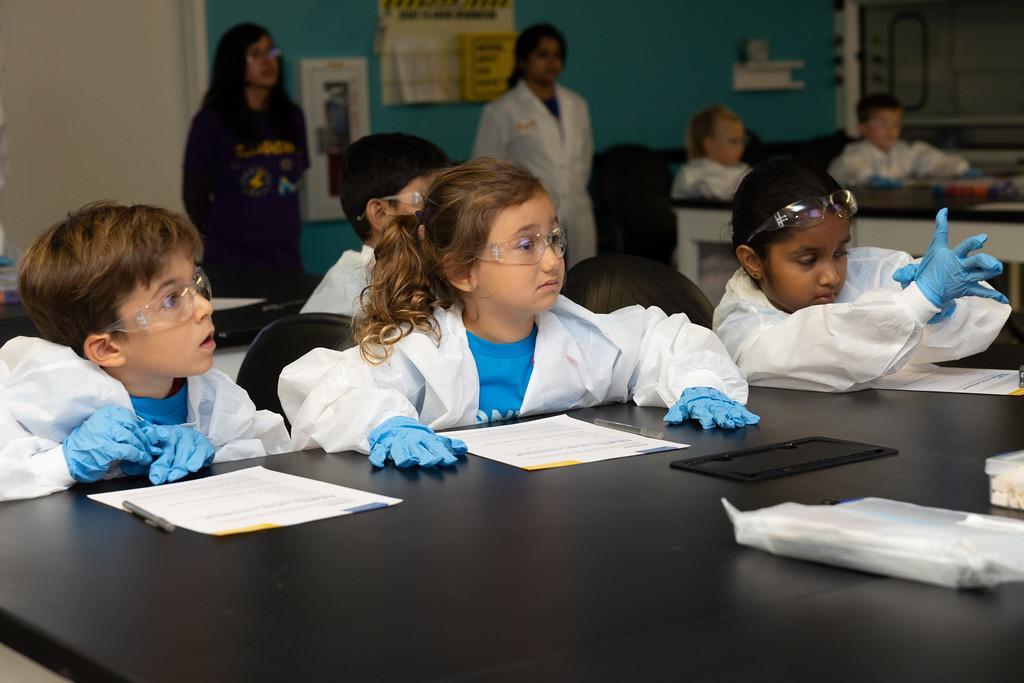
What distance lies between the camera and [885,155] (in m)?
6.31

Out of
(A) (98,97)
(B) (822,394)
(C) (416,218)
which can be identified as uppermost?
(A) (98,97)

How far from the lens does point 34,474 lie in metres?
1.49

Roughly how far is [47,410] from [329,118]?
392cm

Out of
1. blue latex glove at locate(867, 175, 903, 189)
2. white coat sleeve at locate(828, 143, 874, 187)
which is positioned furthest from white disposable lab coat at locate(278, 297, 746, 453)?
white coat sleeve at locate(828, 143, 874, 187)

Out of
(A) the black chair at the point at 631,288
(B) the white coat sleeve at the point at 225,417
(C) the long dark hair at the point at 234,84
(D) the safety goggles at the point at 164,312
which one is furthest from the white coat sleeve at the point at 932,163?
(D) the safety goggles at the point at 164,312

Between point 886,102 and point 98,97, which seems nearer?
point 98,97

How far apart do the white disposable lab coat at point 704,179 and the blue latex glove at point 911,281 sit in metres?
3.37

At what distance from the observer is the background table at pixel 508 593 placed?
3.04 ft

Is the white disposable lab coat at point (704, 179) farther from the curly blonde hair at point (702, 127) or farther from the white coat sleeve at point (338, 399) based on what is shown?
the white coat sleeve at point (338, 399)

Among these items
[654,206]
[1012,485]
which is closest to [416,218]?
[1012,485]

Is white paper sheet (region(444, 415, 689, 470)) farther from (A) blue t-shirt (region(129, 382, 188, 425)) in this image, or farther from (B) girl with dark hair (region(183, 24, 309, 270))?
(B) girl with dark hair (region(183, 24, 309, 270))

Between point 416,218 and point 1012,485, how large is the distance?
1.07m

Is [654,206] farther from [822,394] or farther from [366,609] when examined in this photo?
[366,609]

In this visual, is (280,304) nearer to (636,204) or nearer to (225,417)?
(225,417)
